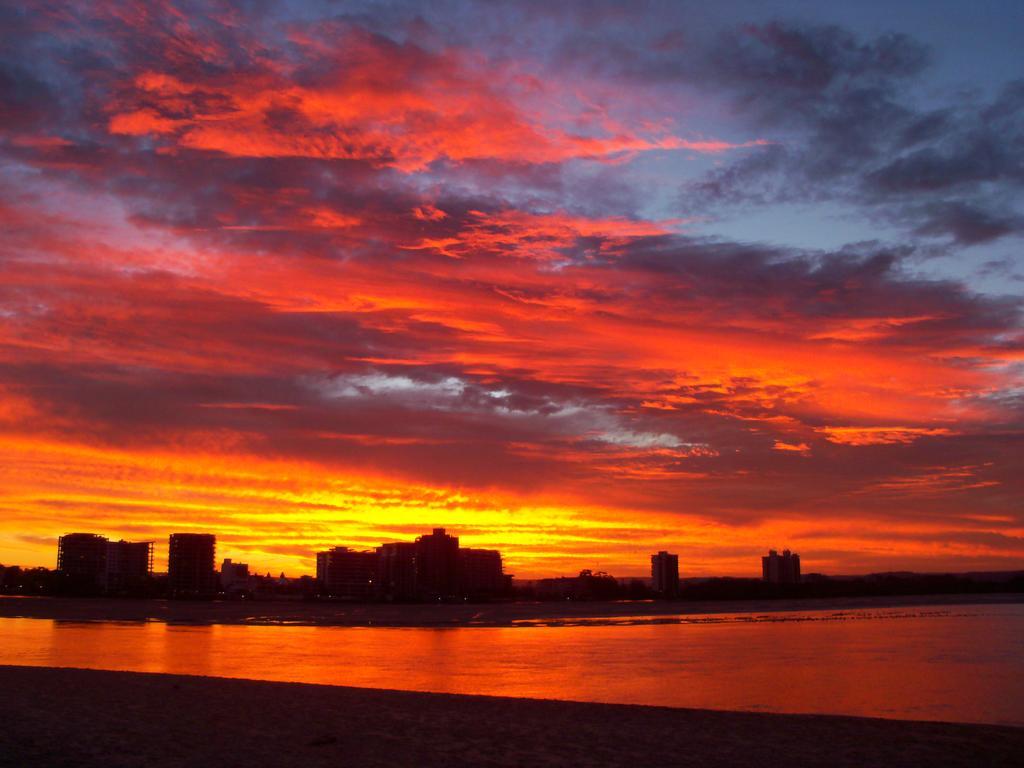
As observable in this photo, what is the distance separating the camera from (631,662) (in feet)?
137

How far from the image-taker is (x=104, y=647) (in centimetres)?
4872

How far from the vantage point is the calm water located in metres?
28.5

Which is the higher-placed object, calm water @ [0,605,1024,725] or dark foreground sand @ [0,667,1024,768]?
dark foreground sand @ [0,667,1024,768]

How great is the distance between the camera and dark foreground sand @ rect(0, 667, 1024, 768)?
51.6 feet

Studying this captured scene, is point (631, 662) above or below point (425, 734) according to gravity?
below

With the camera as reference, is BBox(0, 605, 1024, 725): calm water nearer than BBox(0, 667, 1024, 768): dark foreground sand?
No

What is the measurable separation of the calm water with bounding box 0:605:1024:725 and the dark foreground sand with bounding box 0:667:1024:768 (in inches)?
226

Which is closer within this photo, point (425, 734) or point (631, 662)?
point (425, 734)

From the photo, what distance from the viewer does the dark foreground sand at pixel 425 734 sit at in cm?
1573

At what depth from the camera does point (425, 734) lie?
18.3m

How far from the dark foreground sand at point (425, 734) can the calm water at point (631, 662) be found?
573cm

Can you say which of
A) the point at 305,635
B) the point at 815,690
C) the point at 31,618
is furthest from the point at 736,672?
the point at 31,618

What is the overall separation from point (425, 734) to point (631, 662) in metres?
25.4

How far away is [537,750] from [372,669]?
887 inches
